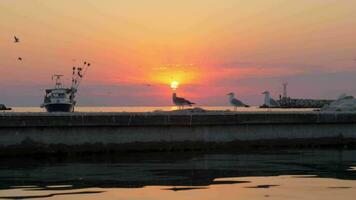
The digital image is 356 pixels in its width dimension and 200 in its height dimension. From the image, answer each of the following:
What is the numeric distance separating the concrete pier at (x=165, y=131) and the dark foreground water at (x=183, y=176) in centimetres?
143

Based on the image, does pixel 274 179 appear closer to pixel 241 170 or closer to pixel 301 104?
pixel 241 170

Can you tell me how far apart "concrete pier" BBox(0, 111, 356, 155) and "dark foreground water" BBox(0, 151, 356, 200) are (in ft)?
4.69

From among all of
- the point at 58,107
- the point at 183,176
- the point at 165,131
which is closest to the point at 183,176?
the point at 183,176

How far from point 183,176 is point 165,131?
1018cm

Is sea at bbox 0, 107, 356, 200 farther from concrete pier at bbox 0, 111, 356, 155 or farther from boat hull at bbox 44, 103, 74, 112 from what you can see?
boat hull at bbox 44, 103, 74, 112

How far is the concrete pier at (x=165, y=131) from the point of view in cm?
2820

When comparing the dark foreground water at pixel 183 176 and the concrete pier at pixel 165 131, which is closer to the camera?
the dark foreground water at pixel 183 176

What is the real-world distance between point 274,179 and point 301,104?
174186 mm

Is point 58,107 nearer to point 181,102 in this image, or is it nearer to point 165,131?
point 181,102

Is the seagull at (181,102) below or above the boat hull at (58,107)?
below

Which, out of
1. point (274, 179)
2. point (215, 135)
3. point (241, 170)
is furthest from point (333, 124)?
point (274, 179)

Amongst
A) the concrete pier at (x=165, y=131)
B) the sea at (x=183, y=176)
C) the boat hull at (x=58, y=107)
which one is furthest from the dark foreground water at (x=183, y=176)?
the boat hull at (x=58, y=107)

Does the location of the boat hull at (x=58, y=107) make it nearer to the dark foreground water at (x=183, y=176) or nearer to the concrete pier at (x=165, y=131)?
the concrete pier at (x=165, y=131)

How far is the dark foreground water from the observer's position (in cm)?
1666
